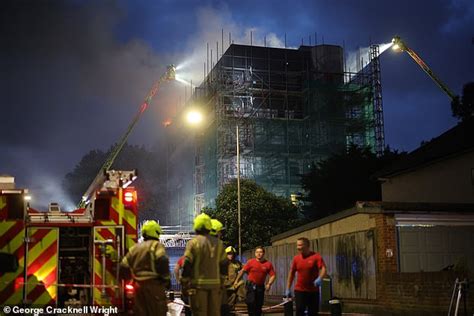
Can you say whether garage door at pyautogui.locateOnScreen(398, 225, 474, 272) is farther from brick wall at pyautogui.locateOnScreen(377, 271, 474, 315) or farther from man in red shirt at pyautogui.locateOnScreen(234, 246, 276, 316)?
man in red shirt at pyautogui.locateOnScreen(234, 246, 276, 316)

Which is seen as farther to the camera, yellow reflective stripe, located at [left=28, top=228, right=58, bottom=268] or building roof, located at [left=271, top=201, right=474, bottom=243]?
building roof, located at [left=271, top=201, right=474, bottom=243]

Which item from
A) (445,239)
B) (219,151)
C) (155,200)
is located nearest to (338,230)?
(445,239)

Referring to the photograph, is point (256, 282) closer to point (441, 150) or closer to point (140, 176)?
point (441, 150)

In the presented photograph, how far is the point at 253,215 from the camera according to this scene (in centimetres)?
4003

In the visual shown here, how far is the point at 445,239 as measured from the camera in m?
17.1

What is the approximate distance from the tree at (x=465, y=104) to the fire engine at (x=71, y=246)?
27.2m

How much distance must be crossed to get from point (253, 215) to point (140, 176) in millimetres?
47176

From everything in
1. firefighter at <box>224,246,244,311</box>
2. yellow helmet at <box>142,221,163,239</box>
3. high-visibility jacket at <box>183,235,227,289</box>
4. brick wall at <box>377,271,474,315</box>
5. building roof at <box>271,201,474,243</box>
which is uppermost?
building roof at <box>271,201,474,243</box>

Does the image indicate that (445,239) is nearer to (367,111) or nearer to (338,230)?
(338,230)

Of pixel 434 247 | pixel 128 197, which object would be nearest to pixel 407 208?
pixel 434 247

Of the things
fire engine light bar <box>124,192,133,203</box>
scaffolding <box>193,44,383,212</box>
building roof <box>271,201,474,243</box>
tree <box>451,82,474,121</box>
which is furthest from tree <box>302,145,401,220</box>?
fire engine light bar <box>124,192,133,203</box>

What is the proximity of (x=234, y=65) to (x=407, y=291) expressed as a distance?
135 ft

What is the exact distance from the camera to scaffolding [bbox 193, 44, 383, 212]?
50.8 m

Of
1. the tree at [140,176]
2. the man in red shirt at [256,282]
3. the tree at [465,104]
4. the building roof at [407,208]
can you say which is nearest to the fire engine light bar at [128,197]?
the man in red shirt at [256,282]
